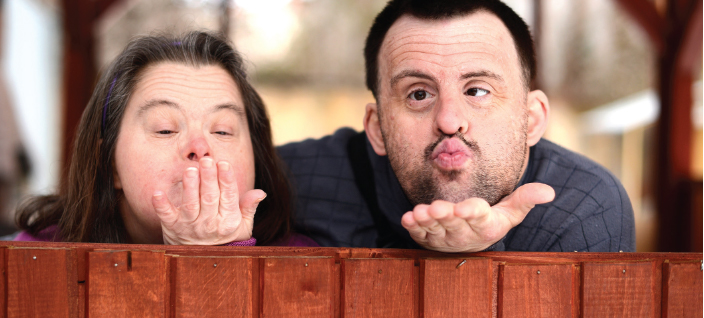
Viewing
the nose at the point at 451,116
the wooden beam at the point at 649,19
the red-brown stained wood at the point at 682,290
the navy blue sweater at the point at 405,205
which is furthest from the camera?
the wooden beam at the point at 649,19

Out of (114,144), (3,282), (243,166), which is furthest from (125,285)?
(114,144)

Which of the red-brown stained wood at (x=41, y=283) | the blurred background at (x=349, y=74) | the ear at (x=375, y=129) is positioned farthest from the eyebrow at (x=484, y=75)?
the blurred background at (x=349, y=74)

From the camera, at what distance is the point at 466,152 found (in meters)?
1.37

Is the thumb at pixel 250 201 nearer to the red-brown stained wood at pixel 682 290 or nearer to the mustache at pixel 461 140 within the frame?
the mustache at pixel 461 140

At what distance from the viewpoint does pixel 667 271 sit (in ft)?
4.01

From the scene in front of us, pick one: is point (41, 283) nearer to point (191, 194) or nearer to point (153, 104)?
point (191, 194)

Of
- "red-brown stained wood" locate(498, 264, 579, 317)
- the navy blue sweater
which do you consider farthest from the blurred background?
"red-brown stained wood" locate(498, 264, 579, 317)

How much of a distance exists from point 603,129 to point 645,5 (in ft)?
8.75

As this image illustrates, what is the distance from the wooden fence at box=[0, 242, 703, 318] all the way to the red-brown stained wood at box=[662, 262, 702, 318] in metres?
0.14

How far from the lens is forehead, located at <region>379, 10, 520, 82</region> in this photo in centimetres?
142

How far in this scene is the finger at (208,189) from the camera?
1143 millimetres

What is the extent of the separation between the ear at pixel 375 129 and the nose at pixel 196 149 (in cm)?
58

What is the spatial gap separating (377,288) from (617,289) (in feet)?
1.95

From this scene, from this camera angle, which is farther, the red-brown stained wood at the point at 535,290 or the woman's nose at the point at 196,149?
the woman's nose at the point at 196,149
